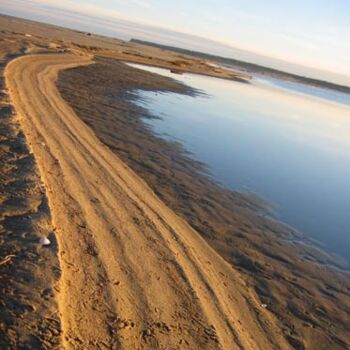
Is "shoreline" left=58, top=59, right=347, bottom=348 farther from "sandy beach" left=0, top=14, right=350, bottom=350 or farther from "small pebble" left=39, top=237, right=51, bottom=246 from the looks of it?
"small pebble" left=39, top=237, right=51, bottom=246

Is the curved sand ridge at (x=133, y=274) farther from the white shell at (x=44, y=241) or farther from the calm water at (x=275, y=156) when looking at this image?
the calm water at (x=275, y=156)

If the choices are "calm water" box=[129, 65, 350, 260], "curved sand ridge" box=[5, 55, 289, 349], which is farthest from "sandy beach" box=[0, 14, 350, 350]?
"calm water" box=[129, 65, 350, 260]

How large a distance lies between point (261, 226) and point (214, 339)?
6366 mm

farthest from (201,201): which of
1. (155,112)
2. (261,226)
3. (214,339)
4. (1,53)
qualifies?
(1,53)

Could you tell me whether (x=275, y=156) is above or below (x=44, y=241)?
below

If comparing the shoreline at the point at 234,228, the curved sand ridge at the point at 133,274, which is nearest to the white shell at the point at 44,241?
the curved sand ridge at the point at 133,274

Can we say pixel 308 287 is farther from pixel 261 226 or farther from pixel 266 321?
pixel 261 226

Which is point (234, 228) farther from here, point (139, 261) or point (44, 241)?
point (44, 241)

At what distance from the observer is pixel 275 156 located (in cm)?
2289

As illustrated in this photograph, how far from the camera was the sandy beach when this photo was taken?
263 inches

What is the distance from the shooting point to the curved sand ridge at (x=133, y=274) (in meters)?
6.75

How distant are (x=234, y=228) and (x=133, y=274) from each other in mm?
4842

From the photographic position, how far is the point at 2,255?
740 cm

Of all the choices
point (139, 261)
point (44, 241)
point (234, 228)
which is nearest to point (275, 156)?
point (234, 228)
